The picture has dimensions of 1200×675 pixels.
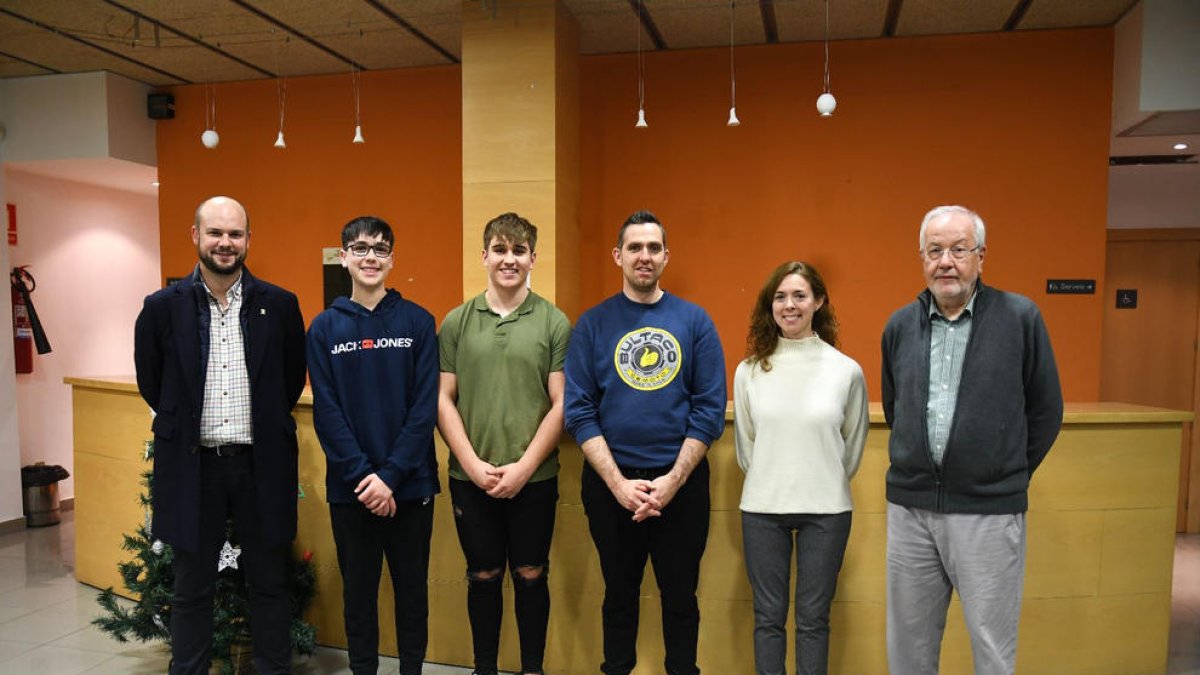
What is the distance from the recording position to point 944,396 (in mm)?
2070

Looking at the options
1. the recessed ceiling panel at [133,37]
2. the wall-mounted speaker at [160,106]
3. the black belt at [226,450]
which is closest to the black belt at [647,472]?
the black belt at [226,450]

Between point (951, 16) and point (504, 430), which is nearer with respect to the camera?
point (504, 430)

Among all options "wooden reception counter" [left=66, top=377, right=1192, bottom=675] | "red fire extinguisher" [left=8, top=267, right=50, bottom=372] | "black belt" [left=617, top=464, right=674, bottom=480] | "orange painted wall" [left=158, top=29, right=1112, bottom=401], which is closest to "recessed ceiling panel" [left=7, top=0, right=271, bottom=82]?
"orange painted wall" [left=158, top=29, right=1112, bottom=401]

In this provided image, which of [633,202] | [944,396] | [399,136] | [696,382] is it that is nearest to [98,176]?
[399,136]

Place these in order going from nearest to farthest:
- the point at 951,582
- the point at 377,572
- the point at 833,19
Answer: the point at 951,582 < the point at 377,572 < the point at 833,19

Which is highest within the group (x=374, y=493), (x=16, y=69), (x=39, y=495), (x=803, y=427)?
(x=16, y=69)

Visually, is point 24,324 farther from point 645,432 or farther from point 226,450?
point 645,432

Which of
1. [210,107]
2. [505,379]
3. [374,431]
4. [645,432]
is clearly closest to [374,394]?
[374,431]

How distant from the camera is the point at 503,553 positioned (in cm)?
248

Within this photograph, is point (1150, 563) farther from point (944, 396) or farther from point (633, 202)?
point (633, 202)

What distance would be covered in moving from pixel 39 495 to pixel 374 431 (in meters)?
4.43

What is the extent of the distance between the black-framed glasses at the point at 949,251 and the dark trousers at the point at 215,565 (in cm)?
212

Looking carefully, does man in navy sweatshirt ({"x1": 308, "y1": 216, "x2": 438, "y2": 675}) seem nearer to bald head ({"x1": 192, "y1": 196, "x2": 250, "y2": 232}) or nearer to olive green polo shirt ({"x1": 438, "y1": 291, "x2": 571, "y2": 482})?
olive green polo shirt ({"x1": 438, "y1": 291, "x2": 571, "y2": 482})

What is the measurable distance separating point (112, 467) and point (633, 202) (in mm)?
3265
